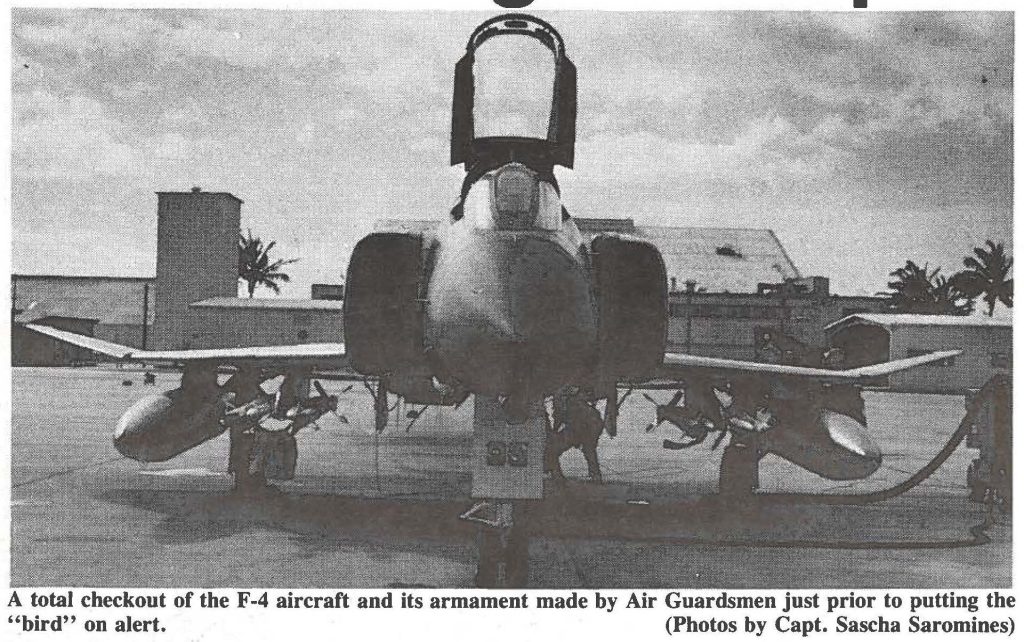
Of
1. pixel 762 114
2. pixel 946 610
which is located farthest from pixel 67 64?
pixel 946 610

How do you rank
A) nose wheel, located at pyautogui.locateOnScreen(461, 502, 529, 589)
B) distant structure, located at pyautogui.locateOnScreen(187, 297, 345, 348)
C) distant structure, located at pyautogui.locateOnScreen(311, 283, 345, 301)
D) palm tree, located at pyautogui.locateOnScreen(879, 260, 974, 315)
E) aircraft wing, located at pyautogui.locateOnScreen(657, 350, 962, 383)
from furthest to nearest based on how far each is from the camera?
distant structure, located at pyautogui.locateOnScreen(311, 283, 345, 301) → distant structure, located at pyautogui.locateOnScreen(187, 297, 345, 348) → palm tree, located at pyautogui.locateOnScreen(879, 260, 974, 315) → aircraft wing, located at pyautogui.locateOnScreen(657, 350, 962, 383) → nose wheel, located at pyautogui.locateOnScreen(461, 502, 529, 589)

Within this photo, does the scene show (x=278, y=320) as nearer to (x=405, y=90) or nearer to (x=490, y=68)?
(x=405, y=90)

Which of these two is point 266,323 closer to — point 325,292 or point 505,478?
point 325,292

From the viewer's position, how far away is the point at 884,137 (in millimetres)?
8391

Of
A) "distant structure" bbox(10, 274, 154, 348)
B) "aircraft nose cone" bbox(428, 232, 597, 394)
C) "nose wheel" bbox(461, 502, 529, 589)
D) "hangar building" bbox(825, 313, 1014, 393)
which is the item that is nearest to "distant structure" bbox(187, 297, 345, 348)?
"distant structure" bbox(10, 274, 154, 348)

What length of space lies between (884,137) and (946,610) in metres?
4.95

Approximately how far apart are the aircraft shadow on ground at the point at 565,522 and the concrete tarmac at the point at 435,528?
0.02 metres

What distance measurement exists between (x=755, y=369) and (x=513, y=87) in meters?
3.27

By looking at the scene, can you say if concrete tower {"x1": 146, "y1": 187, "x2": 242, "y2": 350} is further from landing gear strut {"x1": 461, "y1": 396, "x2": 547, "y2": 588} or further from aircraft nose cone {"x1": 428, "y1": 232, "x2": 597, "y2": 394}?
aircraft nose cone {"x1": 428, "y1": 232, "x2": 597, "y2": 394}

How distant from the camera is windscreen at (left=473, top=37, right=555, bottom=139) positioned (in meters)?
5.51

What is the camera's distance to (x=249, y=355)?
24.9 feet

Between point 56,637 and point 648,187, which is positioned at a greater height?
point 648,187

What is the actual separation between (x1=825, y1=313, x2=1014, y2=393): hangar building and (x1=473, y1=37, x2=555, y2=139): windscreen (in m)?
14.4

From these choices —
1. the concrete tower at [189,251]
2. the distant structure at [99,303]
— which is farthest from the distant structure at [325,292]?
the distant structure at [99,303]
